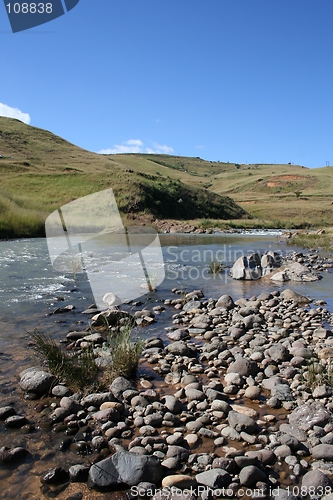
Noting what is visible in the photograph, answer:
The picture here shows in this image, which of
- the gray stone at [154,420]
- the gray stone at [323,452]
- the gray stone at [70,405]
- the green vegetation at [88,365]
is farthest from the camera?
→ the green vegetation at [88,365]

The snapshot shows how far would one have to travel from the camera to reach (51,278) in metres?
13.9

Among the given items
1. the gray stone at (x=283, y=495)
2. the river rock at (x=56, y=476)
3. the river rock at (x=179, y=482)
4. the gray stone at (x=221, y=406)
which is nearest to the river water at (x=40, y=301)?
the river rock at (x=56, y=476)

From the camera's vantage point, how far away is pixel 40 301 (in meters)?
10.2

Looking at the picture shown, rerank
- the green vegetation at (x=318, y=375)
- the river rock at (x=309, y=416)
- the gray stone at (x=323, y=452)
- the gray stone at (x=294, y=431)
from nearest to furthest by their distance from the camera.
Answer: the gray stone at (x=323, y=452)
the gray stone at (x=294, y=431)
the river rock at (x=309, y=416)
the green vegetation at (x=318, y=375)

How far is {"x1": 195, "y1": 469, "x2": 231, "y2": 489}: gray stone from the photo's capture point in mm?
3420

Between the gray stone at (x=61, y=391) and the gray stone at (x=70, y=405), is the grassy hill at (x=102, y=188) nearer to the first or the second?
the gray stone at (x=61, y=391)

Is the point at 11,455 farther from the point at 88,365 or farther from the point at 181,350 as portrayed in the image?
the point at 181,350

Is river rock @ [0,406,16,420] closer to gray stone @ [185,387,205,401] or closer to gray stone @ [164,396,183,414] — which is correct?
gray stone @ [164,396,183,414]

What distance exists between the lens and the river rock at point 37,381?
5.10 m

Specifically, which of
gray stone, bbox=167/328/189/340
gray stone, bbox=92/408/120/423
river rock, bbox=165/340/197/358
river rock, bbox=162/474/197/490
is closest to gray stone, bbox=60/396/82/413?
gray stone, bbox=92/408/120/423

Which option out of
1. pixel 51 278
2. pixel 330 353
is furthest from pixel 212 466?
pixel 51 278

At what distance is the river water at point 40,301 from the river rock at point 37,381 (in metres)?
0.12

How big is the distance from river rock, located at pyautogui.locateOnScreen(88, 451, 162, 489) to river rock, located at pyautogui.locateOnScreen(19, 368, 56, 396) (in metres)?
1.87

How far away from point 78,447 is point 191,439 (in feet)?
3.97
